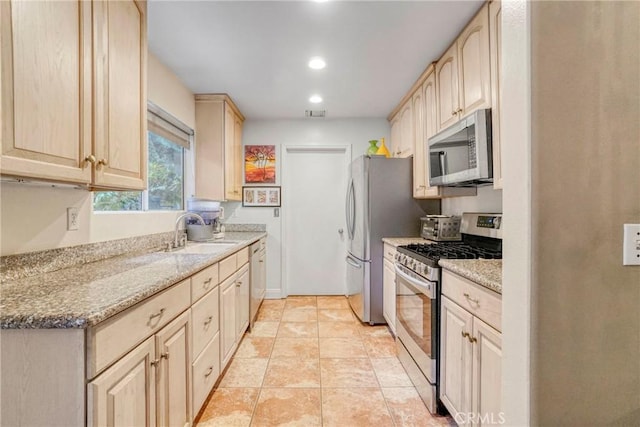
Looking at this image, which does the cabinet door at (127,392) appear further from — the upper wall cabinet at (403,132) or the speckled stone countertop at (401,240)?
the upper wall cabinet at (403,132)

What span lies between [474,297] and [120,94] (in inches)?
73.0

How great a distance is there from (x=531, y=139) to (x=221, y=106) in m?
3.07

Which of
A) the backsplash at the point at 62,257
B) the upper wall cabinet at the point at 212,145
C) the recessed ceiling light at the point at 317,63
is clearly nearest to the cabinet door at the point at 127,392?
the backsplash at the point at 62,257

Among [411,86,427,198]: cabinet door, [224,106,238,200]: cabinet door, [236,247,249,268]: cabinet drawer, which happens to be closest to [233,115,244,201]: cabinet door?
[224,106,238,200]: cabinet door

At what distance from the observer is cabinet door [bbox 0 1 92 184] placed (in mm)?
887

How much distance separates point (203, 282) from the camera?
1.71m

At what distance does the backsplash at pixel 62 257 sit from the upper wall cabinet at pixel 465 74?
2.41 meters

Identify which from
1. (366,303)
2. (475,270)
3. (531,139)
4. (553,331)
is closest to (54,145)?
(531,139)

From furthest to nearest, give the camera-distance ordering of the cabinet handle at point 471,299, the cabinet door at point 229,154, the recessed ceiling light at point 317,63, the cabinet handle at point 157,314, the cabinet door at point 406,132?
the cabinet door at point 229,154, the cabinet door at point 406,132, the recessed ceiling light at point 317,63, the cabinet handle at point 471,299, the cabinet handle at point 157,314

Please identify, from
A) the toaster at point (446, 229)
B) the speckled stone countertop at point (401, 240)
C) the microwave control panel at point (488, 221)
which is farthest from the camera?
the speckled stone countertop at point (401, 240)

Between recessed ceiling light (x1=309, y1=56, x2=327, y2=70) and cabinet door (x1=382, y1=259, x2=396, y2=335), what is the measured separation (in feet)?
6.04

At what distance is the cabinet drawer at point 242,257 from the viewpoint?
8.23 feet

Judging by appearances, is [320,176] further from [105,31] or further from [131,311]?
[131,311]

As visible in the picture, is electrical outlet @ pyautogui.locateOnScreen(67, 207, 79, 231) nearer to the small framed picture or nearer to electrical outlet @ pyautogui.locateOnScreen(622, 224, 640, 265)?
electrical outlet @ pyautogui.locateOnScreen(622, 224, 640, 265)
